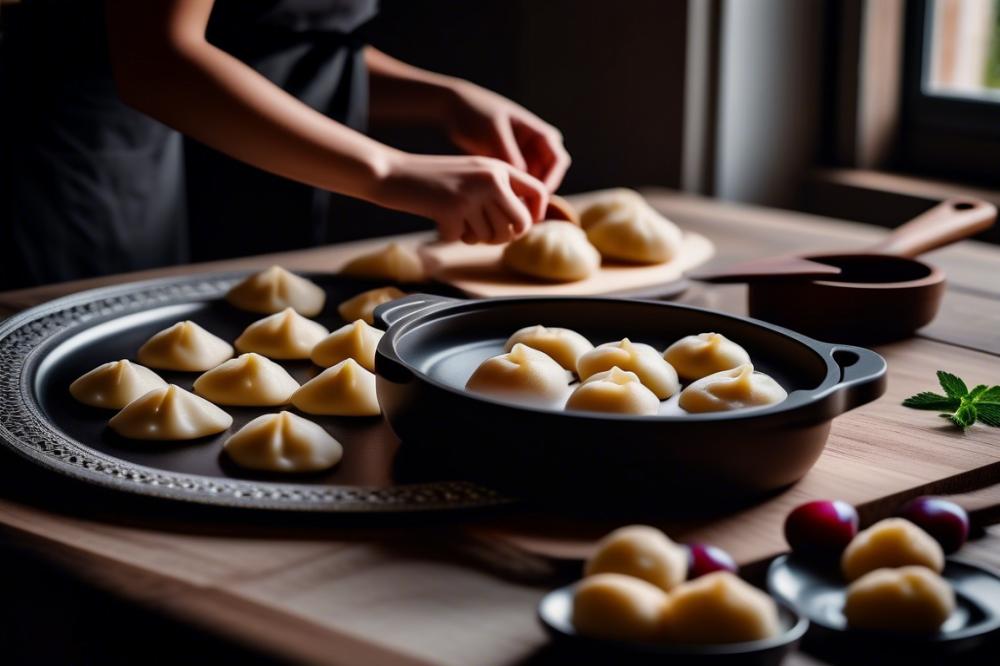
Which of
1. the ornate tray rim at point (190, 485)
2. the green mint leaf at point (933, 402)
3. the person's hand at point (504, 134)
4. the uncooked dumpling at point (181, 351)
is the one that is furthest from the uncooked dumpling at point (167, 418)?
the person's hand at point (504, 134)

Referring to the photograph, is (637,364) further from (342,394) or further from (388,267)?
(388,267)

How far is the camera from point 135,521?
88cm

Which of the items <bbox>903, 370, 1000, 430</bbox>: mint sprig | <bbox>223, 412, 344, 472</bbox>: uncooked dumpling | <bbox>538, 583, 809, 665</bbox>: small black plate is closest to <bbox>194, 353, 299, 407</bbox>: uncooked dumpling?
<bbox>223, 412, 344, 472</bbox>: uncooked dumpling

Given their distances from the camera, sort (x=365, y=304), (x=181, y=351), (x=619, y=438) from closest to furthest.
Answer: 1. (x=619, y=438)
2. (x=181, y=351)
3. (x=365, y=304)

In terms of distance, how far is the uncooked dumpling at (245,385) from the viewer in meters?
1.08

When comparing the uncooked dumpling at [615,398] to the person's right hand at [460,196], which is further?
the person's right hand at [460,196]

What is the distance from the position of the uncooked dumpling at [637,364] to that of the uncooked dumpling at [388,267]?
0.46 meters

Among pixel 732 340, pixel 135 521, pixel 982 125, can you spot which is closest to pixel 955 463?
pixel 732 340

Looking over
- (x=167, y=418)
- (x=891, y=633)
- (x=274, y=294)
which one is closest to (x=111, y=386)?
(x=167, y=418)

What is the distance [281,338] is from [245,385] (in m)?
0.15

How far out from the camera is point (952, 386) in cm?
112

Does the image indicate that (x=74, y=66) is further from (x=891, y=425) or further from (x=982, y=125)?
(x=982, y=125)

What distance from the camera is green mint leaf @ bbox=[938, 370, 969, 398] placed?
1.12 m

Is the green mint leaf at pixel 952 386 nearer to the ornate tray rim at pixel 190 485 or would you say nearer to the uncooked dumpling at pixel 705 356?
the uncooked dumpling at pixel 705 356
